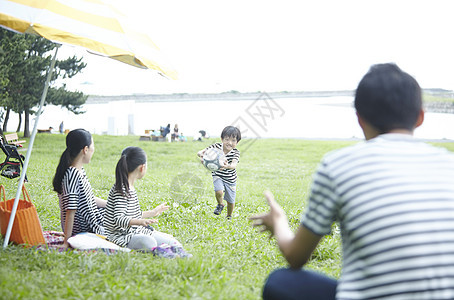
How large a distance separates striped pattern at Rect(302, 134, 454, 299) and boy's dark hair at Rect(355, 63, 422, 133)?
0.31ft

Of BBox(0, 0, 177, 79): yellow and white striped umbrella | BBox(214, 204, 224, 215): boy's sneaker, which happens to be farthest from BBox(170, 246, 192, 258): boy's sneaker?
BBox(214, 204, 224, 215): boy's sneaker

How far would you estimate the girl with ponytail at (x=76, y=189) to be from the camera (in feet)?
12.3

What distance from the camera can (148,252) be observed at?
3.68m

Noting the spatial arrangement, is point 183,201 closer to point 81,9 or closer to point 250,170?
point 81,9

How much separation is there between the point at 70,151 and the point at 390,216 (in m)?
3.03

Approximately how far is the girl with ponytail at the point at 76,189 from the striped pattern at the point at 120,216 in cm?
17

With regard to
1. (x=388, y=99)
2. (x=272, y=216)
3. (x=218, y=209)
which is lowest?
(x=218, y=209)

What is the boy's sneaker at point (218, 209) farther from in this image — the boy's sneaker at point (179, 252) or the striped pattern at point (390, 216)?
the striped pattern at point (390, 216)

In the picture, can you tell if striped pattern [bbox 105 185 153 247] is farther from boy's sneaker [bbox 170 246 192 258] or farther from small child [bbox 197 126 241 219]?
small child [bbox 197 126 241 219]

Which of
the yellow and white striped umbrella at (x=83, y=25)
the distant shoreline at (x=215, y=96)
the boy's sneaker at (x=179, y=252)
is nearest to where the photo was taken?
the yellow and white striped umbrella at (x=83, y=25)

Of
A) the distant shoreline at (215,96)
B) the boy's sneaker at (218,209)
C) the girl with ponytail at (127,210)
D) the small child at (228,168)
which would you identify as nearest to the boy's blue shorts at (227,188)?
the small child at (228,168)

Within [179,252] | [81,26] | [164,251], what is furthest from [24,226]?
[81,26]

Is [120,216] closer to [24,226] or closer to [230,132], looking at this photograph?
[24,226]

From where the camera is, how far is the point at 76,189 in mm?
3760
